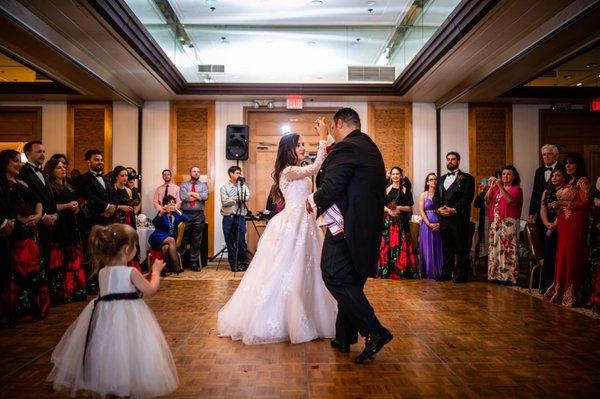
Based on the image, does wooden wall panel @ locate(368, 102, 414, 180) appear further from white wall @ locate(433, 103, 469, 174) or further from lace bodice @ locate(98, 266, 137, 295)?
lace bodice @ locate(98, 266, 137, 295)

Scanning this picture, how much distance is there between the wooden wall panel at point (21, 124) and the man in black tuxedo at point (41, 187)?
4.67 m

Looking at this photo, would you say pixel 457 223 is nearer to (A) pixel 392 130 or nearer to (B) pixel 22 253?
(A) pixel 392 130

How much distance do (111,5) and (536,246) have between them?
17.0 ft

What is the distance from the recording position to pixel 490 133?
8484 millimetres

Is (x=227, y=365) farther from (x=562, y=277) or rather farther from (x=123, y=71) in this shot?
(x=123, y=71)

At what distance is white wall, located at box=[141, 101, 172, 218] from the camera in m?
8.51

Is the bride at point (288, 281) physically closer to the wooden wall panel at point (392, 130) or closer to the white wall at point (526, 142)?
the wooden wall panel at point (392, 130)

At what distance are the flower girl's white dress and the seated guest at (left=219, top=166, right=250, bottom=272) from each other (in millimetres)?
5001

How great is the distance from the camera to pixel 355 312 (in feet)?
9.12

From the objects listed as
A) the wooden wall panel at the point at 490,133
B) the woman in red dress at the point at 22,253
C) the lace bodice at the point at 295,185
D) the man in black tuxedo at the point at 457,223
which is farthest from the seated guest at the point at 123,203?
the wooden wall panel at the point at 490,133

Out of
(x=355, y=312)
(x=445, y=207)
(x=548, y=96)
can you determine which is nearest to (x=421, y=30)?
(x=445, y=207)

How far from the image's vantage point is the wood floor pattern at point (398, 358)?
2.50 m

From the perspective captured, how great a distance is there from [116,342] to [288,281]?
141cm

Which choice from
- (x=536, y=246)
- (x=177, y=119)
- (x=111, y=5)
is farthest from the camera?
(x=177, y=119)
